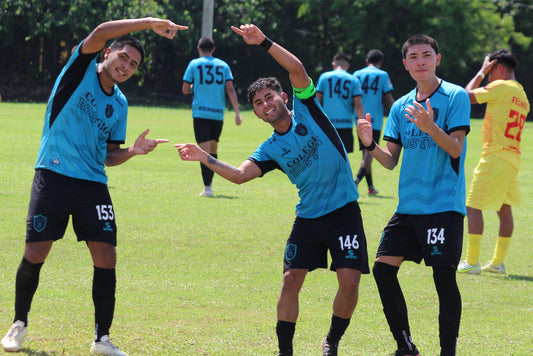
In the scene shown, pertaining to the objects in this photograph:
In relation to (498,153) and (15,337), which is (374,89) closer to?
(498,153)

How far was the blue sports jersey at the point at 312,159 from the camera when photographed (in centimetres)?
536

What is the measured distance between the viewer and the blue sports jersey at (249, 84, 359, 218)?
536cm

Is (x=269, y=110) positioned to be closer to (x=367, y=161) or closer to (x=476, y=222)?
(x=476, y=222)

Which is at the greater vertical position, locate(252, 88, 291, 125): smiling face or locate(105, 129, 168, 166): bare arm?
locate(252, 88, 291, 125): smiling face

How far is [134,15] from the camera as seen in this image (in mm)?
37781

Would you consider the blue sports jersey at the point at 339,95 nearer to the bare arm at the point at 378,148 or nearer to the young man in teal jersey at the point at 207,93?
the young man in teal jersey at the point at 207,93

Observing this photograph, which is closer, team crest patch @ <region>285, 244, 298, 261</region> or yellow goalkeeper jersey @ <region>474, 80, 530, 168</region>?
team crest patch @ <region>285, 244, 298, 261</region>

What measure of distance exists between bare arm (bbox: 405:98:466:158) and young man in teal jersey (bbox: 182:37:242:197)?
7.93 metres

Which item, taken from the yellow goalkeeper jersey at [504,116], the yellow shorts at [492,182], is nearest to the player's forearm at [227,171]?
the yellow goalkeeper jersey at [504,116]

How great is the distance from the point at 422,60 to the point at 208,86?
314 inches

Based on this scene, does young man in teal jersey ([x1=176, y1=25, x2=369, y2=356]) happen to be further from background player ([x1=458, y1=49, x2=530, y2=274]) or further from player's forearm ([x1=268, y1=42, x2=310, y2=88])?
background player ([x1=458, y1=49, x2=530, y2=274])

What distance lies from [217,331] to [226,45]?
126 ft

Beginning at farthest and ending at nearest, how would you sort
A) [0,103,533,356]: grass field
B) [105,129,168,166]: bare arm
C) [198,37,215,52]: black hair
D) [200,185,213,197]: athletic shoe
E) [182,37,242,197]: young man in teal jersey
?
1. [198,37,215,52]: black hair
2. [182,37,242,197]: young man in teal jersey
3. [200,185,213,197]: athletic shoe
4. [0,103,533,356]: grass field
5. [105,129,168,166]: bare arm

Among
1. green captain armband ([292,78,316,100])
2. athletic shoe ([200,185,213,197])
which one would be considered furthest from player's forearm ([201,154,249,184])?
athletic shoe ([200,185,213,197])
